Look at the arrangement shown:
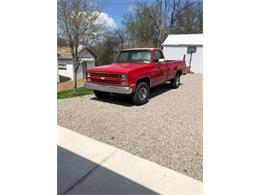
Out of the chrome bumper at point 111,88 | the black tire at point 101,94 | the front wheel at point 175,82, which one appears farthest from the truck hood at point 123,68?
the front wheel at point 175,82

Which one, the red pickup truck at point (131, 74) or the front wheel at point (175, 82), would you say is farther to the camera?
the front wheel at point (175, 82)

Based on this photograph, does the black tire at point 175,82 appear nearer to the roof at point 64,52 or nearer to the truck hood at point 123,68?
the truck hood at point 123,68

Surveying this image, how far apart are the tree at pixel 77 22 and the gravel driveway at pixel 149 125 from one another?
2.05 meters

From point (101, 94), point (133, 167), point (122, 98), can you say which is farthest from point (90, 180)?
point (101, 94)

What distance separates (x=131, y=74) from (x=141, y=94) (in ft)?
2.61

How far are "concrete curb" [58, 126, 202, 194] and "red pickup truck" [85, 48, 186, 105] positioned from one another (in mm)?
2491

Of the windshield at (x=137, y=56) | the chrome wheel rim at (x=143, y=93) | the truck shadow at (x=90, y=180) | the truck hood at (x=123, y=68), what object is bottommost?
the truck shadow at (x=90, y=180)

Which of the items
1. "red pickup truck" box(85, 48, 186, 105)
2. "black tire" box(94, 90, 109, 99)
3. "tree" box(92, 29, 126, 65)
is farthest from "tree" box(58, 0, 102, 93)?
"black tire" box(94, 90, 109, 99)

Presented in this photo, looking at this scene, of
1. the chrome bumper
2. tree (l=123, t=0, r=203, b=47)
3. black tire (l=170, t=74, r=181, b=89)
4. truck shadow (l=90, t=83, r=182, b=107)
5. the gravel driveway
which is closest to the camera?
the gravel driveway

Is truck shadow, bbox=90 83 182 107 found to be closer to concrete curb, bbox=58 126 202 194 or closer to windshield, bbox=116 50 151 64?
windshield, bbox=116 50 151 64

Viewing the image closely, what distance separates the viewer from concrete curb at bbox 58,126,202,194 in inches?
106

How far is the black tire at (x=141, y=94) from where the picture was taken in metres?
6.52
